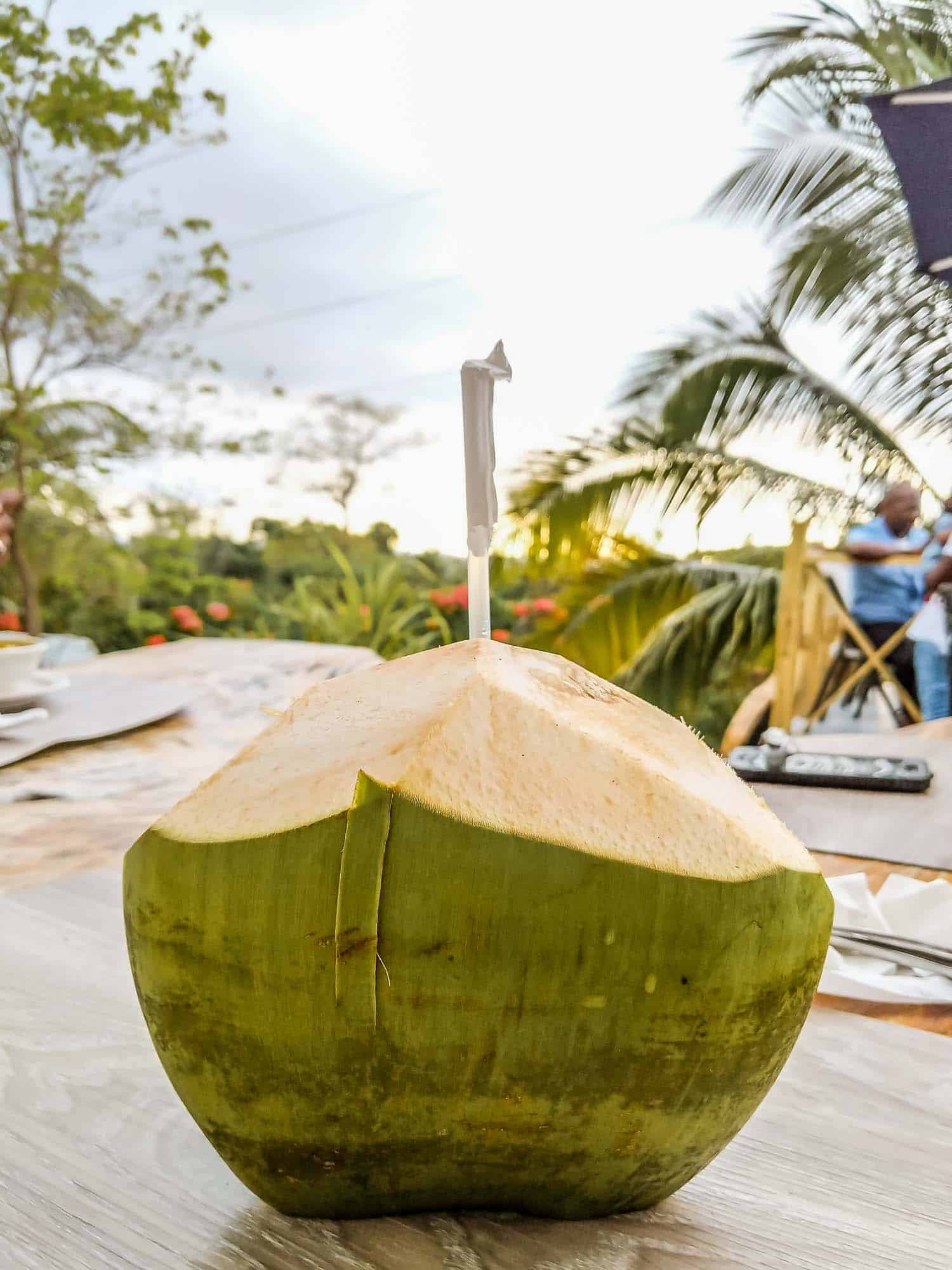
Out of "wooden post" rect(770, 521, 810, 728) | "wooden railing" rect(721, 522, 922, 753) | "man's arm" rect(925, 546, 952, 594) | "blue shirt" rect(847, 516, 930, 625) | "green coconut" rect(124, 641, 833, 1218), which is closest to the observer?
"green coconut" rect(124, 641, 833, 1218)

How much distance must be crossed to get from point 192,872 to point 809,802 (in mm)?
915

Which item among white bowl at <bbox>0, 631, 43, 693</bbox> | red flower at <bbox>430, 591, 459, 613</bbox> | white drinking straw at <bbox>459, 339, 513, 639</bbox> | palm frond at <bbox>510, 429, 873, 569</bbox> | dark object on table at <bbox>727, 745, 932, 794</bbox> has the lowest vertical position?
dark object on table at <bbox>727, 745, 932, 794</bbox>

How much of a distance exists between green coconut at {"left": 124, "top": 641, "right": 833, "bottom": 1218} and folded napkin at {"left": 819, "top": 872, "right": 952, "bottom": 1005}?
0.80 feet

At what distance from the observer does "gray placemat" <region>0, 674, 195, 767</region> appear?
1.20 metres

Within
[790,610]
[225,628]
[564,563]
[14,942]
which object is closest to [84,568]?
[225,628]

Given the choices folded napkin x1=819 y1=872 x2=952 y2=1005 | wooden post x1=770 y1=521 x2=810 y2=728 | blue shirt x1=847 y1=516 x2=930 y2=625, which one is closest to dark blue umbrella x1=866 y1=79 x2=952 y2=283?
folded napkin x1=819 y1=872 x2=952 y2=1005

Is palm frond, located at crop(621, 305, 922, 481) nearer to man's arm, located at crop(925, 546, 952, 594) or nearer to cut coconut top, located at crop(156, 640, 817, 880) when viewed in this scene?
man's arm, located at crop(925, 546, 952, 594)

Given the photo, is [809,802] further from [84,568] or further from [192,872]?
[84,568]

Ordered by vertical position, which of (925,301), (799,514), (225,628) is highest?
(925,301)

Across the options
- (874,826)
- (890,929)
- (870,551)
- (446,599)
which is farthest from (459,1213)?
(446,599)

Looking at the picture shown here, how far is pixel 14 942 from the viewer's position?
1.94 feet

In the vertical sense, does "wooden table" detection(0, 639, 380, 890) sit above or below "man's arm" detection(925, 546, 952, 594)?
below

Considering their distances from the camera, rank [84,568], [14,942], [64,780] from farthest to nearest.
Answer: [84,568]
[64,780]
[14,942]

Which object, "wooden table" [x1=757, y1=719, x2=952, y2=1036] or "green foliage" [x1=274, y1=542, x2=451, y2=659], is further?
"green foliage" [x1=274, y1=542, x2=451, y2=659]
